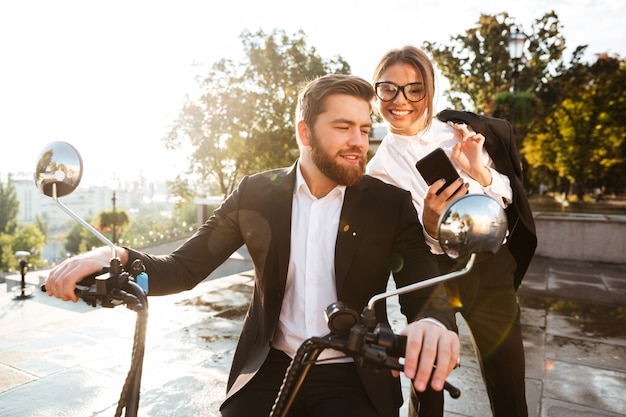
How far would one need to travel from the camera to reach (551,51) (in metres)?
17.3

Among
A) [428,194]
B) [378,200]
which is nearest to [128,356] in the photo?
[378,200]

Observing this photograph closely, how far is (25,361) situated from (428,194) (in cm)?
457

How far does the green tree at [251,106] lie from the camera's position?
68.8 ft

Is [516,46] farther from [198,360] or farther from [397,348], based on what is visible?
[397,348]

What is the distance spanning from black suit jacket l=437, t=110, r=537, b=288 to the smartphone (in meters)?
0.79

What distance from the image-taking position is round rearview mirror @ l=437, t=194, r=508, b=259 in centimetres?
111

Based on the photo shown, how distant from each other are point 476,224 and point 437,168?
0.84 metres

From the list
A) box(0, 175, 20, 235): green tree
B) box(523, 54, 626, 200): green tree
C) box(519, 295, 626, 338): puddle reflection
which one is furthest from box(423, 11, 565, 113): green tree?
box(0, 175, 20, 235): green tree

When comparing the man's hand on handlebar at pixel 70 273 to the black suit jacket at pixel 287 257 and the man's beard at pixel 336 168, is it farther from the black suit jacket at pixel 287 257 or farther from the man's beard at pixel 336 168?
the man's beard at pixel 336 168

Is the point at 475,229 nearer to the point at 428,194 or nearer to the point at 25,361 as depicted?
the point at 428,194

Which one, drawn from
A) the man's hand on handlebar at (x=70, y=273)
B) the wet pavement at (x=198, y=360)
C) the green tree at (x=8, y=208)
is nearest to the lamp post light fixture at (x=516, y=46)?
the wet pavement at (x=198, y=360)

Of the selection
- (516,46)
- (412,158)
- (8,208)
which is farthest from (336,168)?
(8,208)

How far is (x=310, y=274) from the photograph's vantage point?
211 centimetres

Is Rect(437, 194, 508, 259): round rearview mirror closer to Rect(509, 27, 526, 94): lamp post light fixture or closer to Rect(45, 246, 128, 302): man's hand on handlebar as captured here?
Rect(45, 246, 128, 302): man's hand on handlebar
